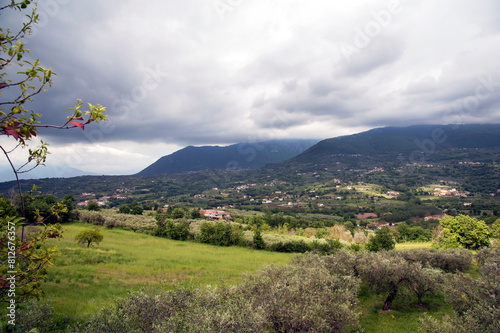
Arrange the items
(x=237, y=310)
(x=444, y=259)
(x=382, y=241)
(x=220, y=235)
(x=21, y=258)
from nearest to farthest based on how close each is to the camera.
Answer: (x=21, y=258) < (x=237, y=310) < (x=444, y=259) < (x=382, y=241) < (x=220, y=235)

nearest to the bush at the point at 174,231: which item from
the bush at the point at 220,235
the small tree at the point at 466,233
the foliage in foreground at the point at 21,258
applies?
the bush at the point at 220,235

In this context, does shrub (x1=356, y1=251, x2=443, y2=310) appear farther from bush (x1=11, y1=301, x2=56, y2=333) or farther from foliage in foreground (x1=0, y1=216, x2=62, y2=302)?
foliage in foreground (x1=0, y1=216, x2=62, y2=302)

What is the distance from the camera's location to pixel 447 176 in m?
180

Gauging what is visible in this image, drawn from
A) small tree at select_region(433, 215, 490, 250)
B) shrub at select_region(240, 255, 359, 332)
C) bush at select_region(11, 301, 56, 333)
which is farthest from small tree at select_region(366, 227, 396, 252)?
bush at select_region(11, 301, 56, 333)

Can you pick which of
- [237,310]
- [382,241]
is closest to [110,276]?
[237,310]

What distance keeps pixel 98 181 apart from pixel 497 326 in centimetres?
21793

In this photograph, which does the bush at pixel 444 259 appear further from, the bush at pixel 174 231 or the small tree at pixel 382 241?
the bush at pixel 174 231

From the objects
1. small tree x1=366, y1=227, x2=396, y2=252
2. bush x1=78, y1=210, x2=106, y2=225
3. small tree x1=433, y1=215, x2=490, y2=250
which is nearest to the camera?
small tree x1=433, y1=215, x2=490, y2=250

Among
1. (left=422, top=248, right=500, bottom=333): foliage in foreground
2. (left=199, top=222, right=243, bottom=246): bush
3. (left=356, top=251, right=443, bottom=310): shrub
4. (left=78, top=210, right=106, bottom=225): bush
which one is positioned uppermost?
(left=78, top=210, right=106, bottom=225): bush

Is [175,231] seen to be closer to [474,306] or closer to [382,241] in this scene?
[382,241]

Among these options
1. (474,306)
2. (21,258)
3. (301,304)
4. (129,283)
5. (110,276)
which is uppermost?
(21,258)

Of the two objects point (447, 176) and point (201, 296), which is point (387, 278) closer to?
point (201, 296)

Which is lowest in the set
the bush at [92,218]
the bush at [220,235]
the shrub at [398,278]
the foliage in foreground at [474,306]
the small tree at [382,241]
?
the small tree at [382,241]

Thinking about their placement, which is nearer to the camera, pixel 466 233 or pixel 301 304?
pixel 301 304
